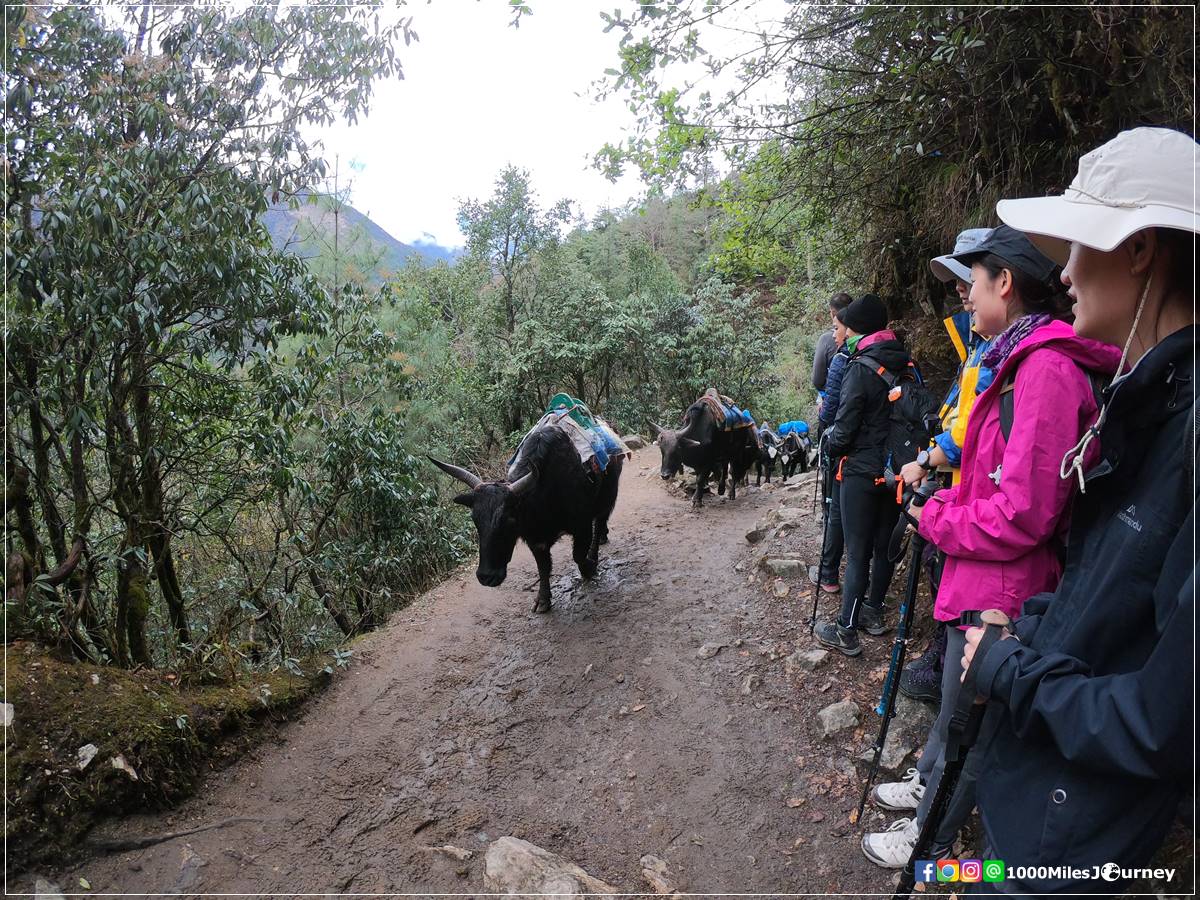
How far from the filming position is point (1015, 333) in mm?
1963

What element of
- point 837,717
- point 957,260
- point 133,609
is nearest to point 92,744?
point 133,609

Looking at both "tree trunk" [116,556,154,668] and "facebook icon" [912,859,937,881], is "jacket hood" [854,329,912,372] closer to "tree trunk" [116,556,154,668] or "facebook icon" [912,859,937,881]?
"facebook icon" [912,859,937,881]

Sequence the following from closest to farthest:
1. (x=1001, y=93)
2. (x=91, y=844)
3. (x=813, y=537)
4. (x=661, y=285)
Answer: (x=91, y=844)
(x=1001, y=93)
(x=813, y=537)
(x=661, y=285)

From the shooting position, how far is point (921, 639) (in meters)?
3.53

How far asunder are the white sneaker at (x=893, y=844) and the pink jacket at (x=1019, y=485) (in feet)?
3.54

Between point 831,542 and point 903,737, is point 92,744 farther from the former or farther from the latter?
point 831,542

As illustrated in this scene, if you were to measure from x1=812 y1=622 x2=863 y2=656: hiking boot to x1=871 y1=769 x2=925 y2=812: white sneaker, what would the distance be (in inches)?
38.9

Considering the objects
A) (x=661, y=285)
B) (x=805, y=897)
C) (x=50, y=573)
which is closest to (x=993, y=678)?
(x=805, y=897)

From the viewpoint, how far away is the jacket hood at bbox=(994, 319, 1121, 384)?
5.42 ft

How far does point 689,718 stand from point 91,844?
3.06 metres

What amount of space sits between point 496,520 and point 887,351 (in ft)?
9.91

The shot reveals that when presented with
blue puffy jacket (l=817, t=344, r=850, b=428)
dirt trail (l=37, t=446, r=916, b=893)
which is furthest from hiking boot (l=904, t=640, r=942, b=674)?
blue puffy jacket (l=817, t=344, r=850, b=428)

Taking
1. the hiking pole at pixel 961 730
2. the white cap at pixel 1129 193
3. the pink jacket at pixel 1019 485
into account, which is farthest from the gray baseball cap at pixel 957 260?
the hiking pole at pixel 961 730

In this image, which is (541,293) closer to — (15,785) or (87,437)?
(87,437)
